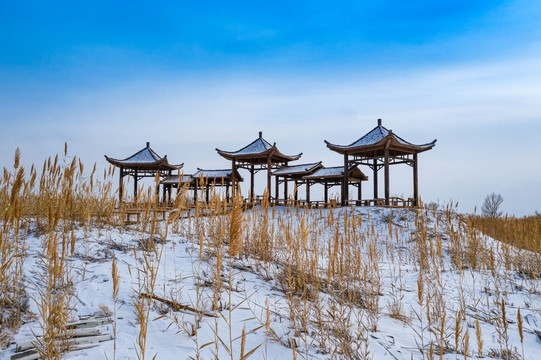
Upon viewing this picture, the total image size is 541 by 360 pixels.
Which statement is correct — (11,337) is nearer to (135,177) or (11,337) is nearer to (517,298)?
(517,298)

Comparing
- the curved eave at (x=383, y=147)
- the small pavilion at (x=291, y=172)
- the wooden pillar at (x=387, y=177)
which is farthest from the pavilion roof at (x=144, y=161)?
the wooden pillar at (x=387, y=177)

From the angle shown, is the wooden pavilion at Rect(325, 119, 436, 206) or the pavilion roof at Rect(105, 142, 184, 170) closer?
the wooden pavilion at Rect(325, 119, 436, 206)

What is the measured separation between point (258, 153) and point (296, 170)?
323cm

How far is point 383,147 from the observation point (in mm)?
15469

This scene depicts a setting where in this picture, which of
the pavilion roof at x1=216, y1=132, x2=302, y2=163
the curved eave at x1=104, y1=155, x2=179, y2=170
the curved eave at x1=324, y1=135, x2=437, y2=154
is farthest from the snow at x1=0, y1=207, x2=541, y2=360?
the curved eave at x1=104, y1=155, x2=179, y2=170

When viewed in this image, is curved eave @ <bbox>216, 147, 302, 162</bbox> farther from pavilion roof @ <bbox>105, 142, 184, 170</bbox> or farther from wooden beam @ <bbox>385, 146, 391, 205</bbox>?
wooden beam @ <bbox>385, 146, 391, 205</bbox>

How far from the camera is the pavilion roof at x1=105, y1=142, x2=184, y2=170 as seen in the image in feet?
71.4

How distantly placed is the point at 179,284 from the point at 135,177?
20.6 m

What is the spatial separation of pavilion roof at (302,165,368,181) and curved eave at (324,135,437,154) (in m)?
2.21

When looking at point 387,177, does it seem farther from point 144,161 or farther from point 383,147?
point 144,161

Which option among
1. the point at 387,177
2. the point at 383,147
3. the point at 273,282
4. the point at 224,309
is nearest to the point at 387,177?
the point at 387,177

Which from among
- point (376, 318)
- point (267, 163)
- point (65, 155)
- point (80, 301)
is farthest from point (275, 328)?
point (267, 163)

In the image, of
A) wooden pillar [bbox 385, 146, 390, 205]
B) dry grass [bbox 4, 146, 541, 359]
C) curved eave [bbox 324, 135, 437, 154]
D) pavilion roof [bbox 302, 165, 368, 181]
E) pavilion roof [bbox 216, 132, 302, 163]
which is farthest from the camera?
pavilion roof [bbox 302, 165, 368, 181]

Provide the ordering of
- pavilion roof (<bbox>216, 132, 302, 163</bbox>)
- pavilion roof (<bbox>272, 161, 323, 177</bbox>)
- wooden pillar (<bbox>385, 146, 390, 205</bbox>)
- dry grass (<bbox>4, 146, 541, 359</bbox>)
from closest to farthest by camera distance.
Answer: dry grass (<bbox>4, 146, 541, 359</bbox>), wooden pillar (<bbox>385, 146, 390, 205</bbox>), pavilion roof (<bbox>216, 132, 302, 163</bbox>), pavilion roof (<bbox>272, 161, 323, 177</bbox>)
